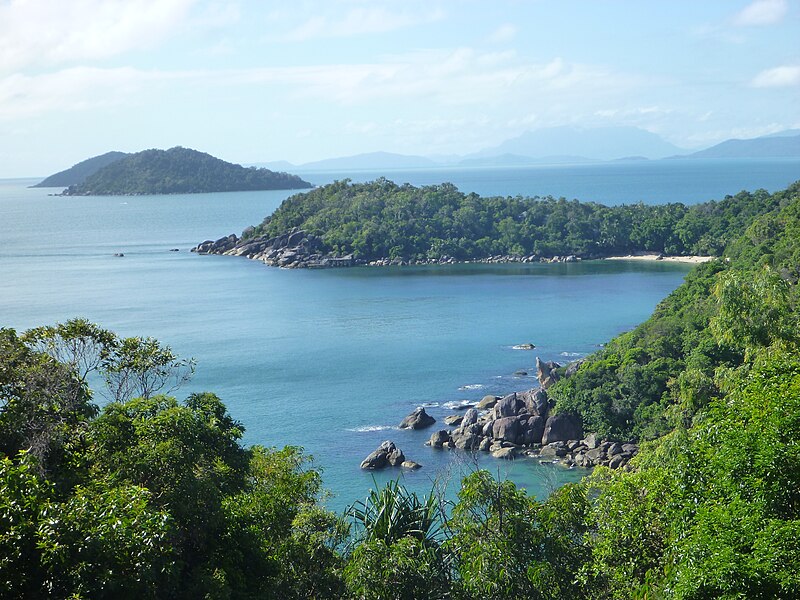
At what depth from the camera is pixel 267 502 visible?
1714cm

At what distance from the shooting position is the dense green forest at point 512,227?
102m

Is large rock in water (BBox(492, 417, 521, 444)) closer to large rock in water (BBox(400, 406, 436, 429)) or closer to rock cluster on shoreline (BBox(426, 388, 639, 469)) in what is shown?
rock cluster on shoreline (BBox(426, 388, 639, 469))

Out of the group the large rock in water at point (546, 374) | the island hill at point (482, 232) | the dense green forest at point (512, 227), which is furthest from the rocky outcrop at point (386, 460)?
the dense green forest at point (512, 227)

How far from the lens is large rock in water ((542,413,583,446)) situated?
4156 cm

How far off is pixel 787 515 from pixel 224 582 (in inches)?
360

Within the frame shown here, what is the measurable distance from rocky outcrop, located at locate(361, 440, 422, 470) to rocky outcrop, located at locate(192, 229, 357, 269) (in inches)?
2536

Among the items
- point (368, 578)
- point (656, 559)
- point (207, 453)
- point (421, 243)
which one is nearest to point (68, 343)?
point (207, 453)

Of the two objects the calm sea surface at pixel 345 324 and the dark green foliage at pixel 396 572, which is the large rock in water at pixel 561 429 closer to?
the calm sea surface at pixel 345 324

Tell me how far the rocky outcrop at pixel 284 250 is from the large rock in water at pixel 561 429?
6305cm

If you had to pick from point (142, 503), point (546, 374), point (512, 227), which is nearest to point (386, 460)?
point (546, 374)

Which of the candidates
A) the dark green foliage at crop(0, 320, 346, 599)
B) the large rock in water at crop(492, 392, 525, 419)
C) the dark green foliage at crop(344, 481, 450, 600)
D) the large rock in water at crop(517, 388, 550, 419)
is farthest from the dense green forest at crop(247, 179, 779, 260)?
the dark green foliage at crop(344, 481, 450, 600)

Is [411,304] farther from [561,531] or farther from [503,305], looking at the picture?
[561,531]

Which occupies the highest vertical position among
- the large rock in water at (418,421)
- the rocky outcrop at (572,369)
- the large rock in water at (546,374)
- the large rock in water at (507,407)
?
the rocky outcrop at (572,369)

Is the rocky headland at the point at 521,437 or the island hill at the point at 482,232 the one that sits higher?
the island hill at the point at 482,232
